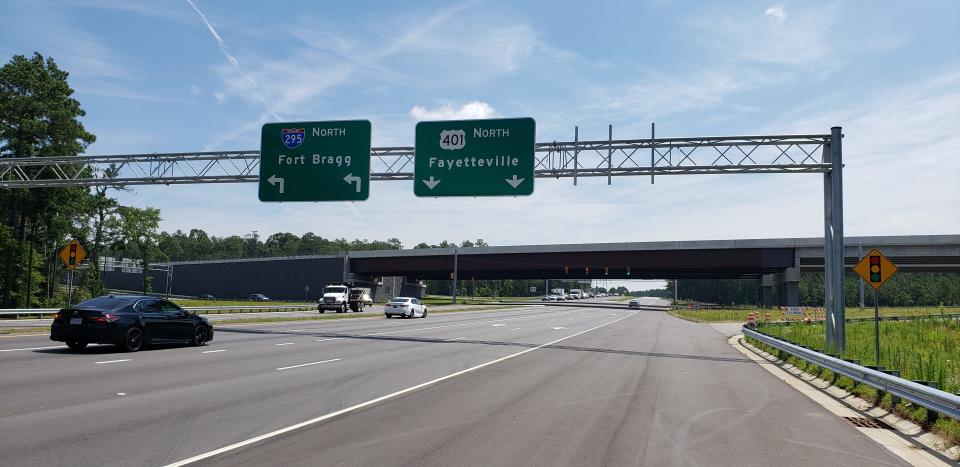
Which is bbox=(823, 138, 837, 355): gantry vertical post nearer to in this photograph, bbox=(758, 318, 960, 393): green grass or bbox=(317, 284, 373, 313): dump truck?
bbox=(758, 318, 960, 393): green grass

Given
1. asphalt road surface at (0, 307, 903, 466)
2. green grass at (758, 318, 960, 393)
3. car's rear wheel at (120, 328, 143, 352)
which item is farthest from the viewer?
car's rear wheel at (120, 328, 143, 352)

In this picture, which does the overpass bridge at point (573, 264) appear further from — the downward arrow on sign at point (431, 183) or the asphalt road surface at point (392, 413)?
the asphalt road surface at point (392, 413)

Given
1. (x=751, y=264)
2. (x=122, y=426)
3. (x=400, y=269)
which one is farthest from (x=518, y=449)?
(x=400, y=269)

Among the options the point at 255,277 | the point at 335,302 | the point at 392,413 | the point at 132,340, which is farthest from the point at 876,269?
the point at 255,277

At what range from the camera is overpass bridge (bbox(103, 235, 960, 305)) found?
237 ft

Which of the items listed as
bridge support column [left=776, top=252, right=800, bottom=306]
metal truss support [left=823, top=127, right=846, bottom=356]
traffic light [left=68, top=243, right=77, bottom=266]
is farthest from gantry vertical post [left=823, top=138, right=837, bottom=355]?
bridge support column [left=776, top=252, right=800, bottom=306]

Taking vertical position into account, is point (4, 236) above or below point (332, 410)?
above

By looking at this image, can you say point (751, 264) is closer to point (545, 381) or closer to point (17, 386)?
point (545, 381)

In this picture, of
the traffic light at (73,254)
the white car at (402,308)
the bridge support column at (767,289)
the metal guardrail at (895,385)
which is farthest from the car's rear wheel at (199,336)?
the bridge support column at (767,289)

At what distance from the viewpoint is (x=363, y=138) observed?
26.6 metres

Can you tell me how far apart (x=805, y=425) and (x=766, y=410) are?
1303 mm

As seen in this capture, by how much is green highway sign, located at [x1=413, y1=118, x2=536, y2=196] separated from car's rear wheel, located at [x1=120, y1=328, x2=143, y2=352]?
458 inches

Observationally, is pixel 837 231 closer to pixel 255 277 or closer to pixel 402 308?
pixel 402 308

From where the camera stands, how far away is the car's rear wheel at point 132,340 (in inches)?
664
